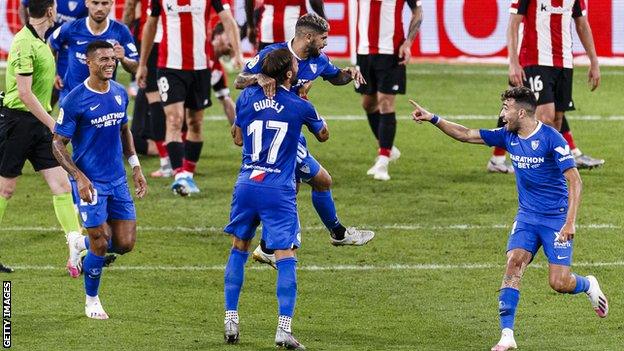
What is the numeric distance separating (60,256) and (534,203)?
5.07 meters

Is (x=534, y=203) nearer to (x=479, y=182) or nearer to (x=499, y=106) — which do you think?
(x=479, y=182)

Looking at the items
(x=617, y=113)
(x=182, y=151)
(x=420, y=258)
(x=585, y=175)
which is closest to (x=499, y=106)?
(x=617, y=113)

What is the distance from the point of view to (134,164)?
11734mm

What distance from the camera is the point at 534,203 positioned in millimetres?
10945

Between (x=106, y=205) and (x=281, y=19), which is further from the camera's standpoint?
(x=281, y=19)

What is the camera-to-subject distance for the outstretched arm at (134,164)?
11.6m

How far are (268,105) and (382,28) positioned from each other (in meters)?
7.24

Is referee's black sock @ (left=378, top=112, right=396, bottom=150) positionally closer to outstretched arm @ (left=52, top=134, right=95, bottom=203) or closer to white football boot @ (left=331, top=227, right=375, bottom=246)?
white football boot @ (left=331, top=227, right=375, bottom=246)

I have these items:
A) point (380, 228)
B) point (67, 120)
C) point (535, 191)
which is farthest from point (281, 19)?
point (535, 191)

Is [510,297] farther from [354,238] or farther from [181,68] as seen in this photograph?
[181,68]

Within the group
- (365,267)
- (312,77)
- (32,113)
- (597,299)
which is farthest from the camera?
(365,267)

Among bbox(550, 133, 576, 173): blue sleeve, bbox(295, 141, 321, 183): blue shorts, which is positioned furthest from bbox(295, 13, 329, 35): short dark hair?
bbox(550, 133, 576, 173): blue sleeve

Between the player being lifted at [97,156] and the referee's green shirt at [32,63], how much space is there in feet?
4.81

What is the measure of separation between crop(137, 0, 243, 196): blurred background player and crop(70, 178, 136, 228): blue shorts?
4.98 metres
